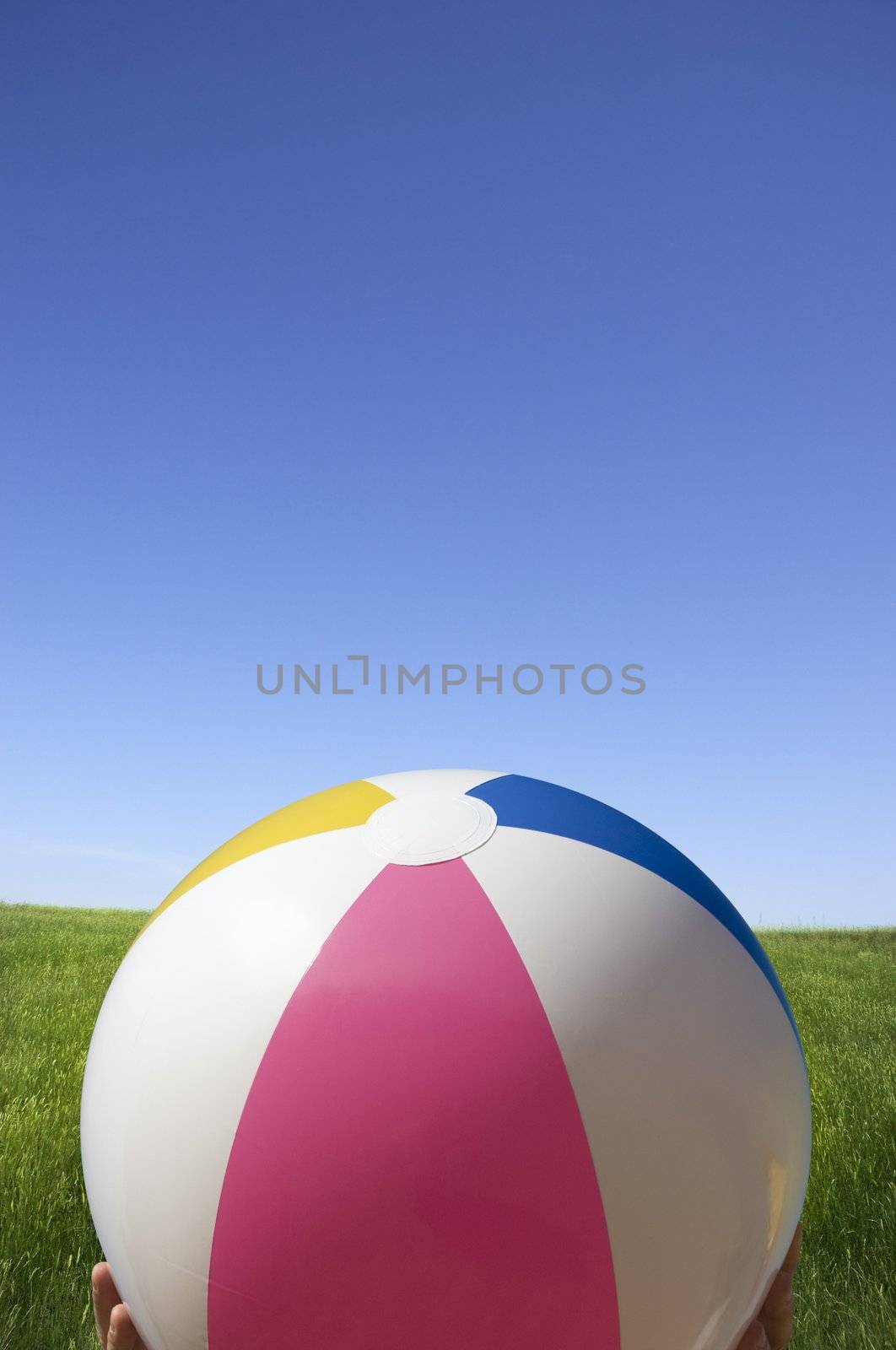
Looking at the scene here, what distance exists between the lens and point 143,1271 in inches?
82.4

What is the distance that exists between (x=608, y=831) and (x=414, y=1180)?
101cm

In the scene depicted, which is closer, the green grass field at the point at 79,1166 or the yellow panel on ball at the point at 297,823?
the yellow panel on ball at the point at 297,823

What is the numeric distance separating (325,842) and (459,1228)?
2.96 ft

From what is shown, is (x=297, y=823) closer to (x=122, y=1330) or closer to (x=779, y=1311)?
(x=122, y=1330)

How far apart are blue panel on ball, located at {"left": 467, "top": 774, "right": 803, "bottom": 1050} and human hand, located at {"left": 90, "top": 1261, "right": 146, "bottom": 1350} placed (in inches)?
59.2

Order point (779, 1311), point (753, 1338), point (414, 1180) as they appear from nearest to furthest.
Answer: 1. point (414, 1180)
2. point (753, 1338)
3. point (779, 1311)

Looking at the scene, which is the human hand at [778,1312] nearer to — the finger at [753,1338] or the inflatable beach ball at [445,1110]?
the finger at [753,1338]

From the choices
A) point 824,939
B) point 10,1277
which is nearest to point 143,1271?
point 10,1277

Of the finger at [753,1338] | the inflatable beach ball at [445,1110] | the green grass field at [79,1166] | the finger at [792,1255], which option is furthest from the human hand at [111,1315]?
the finger at [792,1255]

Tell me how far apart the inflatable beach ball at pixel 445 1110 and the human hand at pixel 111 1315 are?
0.12m

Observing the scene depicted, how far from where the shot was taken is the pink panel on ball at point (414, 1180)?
182 cm

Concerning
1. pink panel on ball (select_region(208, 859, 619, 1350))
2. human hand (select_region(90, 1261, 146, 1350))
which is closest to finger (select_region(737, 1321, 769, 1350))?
pink panel on ball (select_region(208, 859, 619, 1350))

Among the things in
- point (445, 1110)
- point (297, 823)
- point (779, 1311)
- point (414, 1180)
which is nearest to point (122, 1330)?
point (414, 1180)

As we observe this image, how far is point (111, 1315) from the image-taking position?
231cm
